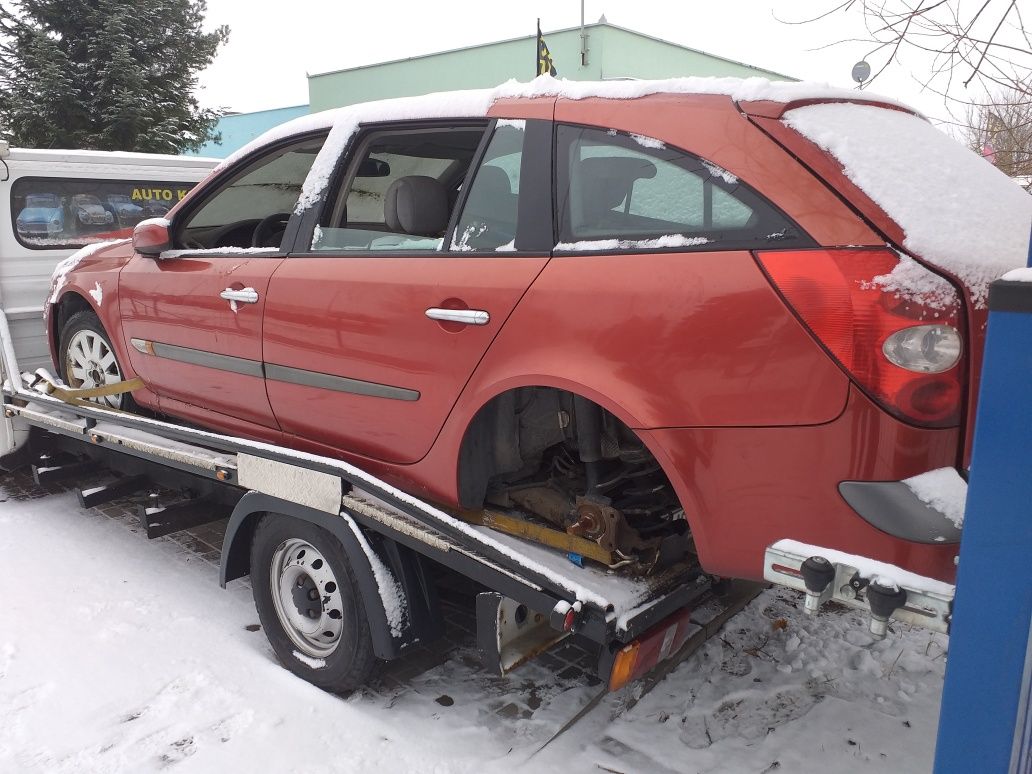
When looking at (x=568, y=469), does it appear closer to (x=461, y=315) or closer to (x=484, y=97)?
(x=461, y=315)

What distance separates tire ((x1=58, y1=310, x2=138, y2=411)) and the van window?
71cm

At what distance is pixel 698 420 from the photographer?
2064 millimetres

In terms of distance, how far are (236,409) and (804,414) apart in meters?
2.58

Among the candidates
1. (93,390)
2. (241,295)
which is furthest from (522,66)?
(241,295)

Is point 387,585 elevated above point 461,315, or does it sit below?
below

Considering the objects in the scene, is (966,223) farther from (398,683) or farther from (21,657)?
(21,657)

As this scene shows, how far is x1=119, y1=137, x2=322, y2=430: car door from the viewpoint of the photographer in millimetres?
3396

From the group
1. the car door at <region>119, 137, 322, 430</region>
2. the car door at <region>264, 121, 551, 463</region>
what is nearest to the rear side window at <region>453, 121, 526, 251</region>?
the car door at <region>264, 121, 551, 463</region>

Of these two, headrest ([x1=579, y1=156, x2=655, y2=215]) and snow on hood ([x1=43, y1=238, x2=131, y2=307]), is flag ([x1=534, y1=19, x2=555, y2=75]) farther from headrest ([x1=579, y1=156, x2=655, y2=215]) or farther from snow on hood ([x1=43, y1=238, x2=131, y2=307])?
headrest ([x1=579, y1=156, x2=655, y2=215])

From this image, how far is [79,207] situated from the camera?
224 inches

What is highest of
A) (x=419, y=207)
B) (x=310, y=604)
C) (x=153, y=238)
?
(x=419, y=207)

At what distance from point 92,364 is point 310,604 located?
2506 millimetres

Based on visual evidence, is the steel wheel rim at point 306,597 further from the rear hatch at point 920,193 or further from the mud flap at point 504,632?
the rear hatch at point 920,193

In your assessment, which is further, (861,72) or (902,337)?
(861,72)
